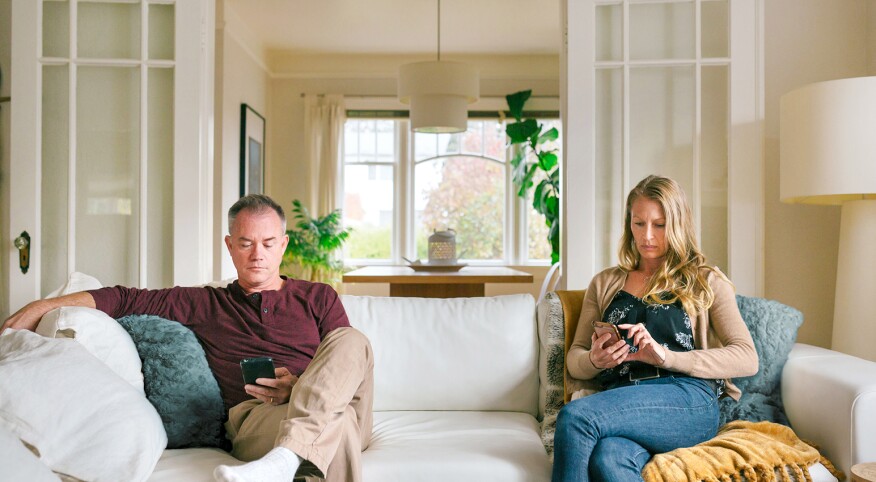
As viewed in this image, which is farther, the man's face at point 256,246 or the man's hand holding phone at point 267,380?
the man's face at point 256,246

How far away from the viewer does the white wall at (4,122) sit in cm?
316

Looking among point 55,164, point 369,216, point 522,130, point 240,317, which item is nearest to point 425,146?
point 369,216

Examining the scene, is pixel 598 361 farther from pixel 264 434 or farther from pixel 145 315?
pixel 145 315

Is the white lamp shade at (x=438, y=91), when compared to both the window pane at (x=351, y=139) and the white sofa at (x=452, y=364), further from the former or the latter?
the window pane at (x=351, y=139)

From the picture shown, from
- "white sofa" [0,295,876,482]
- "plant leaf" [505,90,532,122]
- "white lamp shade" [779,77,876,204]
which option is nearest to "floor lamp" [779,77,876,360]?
"white lamp shade" [779,77,876,204]

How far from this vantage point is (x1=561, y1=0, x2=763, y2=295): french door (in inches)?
117

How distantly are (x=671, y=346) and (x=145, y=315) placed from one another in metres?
1.61

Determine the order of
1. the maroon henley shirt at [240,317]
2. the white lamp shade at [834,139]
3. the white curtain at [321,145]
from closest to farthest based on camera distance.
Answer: the maroon henley shirt at [240,317]
the white lamp shade at [834,139]
the white curtain at [321,145]

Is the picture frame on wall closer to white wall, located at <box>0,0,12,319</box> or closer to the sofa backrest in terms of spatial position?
white wall, located at <box>0,0,12,319</box>

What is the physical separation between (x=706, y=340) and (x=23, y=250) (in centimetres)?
271

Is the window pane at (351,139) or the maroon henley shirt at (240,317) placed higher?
the window pane at (351,139)

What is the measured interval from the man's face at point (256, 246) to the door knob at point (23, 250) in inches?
50.1

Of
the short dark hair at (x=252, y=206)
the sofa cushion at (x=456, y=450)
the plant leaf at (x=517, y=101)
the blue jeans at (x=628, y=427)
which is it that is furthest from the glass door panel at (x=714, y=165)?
the plant leaf at (x=517, y=101)

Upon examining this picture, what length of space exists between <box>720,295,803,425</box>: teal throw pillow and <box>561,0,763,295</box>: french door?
64 centimetres
